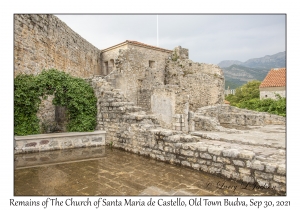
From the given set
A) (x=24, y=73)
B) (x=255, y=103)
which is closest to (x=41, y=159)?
(x=24, y=73)

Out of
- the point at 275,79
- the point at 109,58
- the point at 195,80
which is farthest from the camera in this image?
the point at 275,79

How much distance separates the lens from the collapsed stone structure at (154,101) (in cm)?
430

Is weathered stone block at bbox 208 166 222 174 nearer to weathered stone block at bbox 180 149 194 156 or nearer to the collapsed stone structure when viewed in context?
the collapsed stone structure

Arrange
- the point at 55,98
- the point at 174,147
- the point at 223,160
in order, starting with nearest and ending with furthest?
1. the point at 223,160
2. the point at 174,147
3. the point at 55,98

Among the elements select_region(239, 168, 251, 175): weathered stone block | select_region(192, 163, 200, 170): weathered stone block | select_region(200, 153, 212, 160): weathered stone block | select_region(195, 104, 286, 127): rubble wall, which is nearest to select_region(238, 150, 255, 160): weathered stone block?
select_region(239, 168, 251, 175): weathered stone block

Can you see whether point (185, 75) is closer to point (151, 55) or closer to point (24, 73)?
point (151, 55)

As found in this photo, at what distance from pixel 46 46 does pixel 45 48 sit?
0.14m

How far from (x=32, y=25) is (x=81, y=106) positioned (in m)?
3.86

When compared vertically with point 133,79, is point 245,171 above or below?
below

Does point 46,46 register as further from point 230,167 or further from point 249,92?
point 249,92

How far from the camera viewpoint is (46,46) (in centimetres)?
903

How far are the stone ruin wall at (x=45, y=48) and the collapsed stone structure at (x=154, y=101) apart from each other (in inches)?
1.4

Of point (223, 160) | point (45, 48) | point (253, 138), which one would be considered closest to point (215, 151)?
point (223, 160)

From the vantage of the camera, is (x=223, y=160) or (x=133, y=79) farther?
(x=133, y=79)
